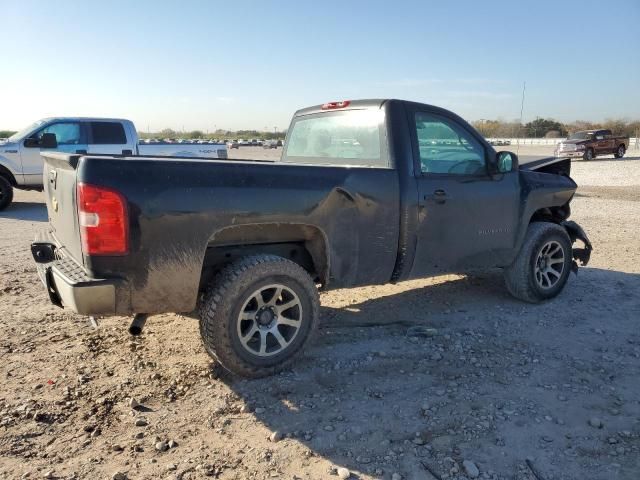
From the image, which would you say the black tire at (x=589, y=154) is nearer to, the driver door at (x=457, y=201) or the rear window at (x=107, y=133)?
the rear window at (x=107, y=133)

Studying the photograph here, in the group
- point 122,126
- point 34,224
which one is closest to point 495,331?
point 34,224

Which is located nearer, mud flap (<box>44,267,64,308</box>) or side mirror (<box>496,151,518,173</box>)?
mud flap (<box>44,267,64,308</box>)

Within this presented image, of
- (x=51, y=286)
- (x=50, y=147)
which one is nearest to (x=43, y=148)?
(x=50, y=147)

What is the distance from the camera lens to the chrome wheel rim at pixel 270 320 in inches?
144

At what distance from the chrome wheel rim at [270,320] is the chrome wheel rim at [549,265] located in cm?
283

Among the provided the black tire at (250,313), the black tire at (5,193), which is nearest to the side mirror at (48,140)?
the black tire at (5,193)

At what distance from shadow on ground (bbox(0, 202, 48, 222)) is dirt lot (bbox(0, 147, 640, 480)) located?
619 cm

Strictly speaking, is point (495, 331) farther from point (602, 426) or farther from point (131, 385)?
point (131, 385)

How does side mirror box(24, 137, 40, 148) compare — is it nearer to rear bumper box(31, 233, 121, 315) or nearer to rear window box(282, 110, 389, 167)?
rear window box(282, 110, 389, 167)

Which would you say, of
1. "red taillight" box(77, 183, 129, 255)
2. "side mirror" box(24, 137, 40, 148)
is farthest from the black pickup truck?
"side mirror" box(24, 137, 40, 148)

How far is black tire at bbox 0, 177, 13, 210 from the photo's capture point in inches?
473

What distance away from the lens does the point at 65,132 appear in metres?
12.3

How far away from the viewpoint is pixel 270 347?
12.4 feet

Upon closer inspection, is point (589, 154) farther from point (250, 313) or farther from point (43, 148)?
point (250, 313)
